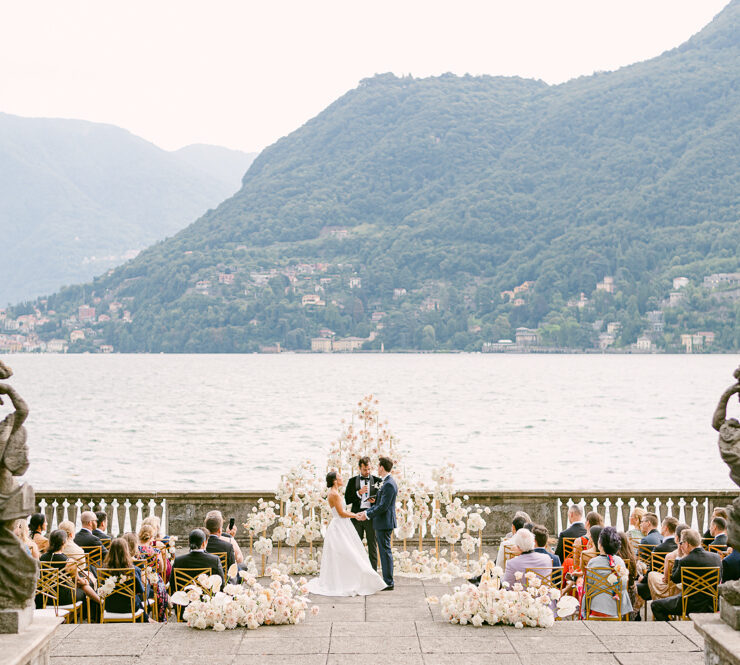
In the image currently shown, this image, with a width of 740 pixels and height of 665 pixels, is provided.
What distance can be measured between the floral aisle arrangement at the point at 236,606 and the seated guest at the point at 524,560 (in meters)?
1.92

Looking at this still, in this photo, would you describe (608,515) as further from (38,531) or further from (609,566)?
(38,531)

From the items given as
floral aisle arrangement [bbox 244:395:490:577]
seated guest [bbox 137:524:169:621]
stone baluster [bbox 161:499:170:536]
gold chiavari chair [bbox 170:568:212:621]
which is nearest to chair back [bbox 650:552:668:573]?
floral aisle arrangement [bbox 244:395:490:577]

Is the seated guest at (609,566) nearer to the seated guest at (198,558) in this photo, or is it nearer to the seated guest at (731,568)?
the seated guest at (731,568)

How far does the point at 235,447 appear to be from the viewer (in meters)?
53.2

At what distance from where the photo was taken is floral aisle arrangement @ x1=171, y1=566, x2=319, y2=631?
800cm

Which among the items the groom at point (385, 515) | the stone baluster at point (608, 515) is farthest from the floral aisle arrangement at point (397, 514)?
the stone baluster at point (608, 515)

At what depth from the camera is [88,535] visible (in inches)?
392

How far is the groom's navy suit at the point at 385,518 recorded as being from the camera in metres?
10.5

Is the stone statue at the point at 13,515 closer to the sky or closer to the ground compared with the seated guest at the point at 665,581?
closer to the sky

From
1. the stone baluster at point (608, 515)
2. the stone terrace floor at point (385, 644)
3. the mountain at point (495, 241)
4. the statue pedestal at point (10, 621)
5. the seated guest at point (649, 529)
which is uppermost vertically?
the mountain at point (495, 241)

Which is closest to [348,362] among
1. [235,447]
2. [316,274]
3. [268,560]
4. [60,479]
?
[316,274]

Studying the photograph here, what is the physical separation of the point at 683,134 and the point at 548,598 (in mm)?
169621

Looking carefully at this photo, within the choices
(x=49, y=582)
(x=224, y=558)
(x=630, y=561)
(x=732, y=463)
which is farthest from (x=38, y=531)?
(x=732, y=463)

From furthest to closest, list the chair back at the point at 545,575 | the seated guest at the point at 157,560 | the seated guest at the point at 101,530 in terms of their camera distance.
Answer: the seated guest at the point at 101,530
the seated guest at the point at 157,560
the chair back at the point at 545,575
